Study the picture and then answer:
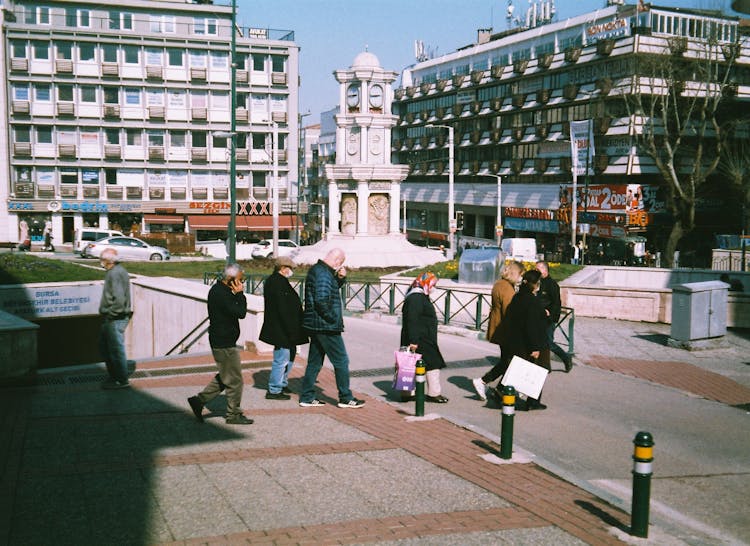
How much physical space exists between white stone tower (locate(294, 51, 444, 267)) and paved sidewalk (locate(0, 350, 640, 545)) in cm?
2376

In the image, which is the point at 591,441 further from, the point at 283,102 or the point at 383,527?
the point at 283,102

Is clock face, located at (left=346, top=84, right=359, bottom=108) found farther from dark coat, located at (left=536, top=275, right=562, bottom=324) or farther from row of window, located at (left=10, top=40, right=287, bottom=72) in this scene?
row of window, located at (left=10, top=40, right=287, bottom=72)

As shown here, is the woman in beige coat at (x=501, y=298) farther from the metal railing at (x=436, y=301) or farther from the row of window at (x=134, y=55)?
the row of window at (x=134, y=55)

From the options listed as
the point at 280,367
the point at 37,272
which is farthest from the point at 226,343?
the point at 37,272

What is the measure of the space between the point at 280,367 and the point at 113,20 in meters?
58.5

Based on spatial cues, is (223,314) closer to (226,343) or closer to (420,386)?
(226,343)

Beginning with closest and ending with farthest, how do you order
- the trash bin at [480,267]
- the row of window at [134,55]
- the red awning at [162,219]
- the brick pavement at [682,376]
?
the brick pavement at [682,376], the trash bin at [480,267], the row of window at [134,55], the red awning at [162,219]

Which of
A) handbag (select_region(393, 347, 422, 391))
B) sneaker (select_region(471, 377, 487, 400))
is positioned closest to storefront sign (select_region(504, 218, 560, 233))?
sneaker (select_region(471, 377, 487, 400))

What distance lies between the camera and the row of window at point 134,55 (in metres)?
59.2

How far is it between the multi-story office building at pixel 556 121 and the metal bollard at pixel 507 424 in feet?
136

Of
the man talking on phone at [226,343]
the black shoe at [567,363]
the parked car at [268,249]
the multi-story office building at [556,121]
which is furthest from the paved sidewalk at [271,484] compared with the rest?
the multi-story office building at [556,121]

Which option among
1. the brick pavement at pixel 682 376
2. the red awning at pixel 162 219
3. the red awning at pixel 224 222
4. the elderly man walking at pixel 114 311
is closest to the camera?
the elderly man walking at pixel 114 311

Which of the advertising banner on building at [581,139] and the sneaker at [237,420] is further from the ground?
Answer: the advertising banner on building at [581,139]

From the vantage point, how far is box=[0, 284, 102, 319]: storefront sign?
21.0m
